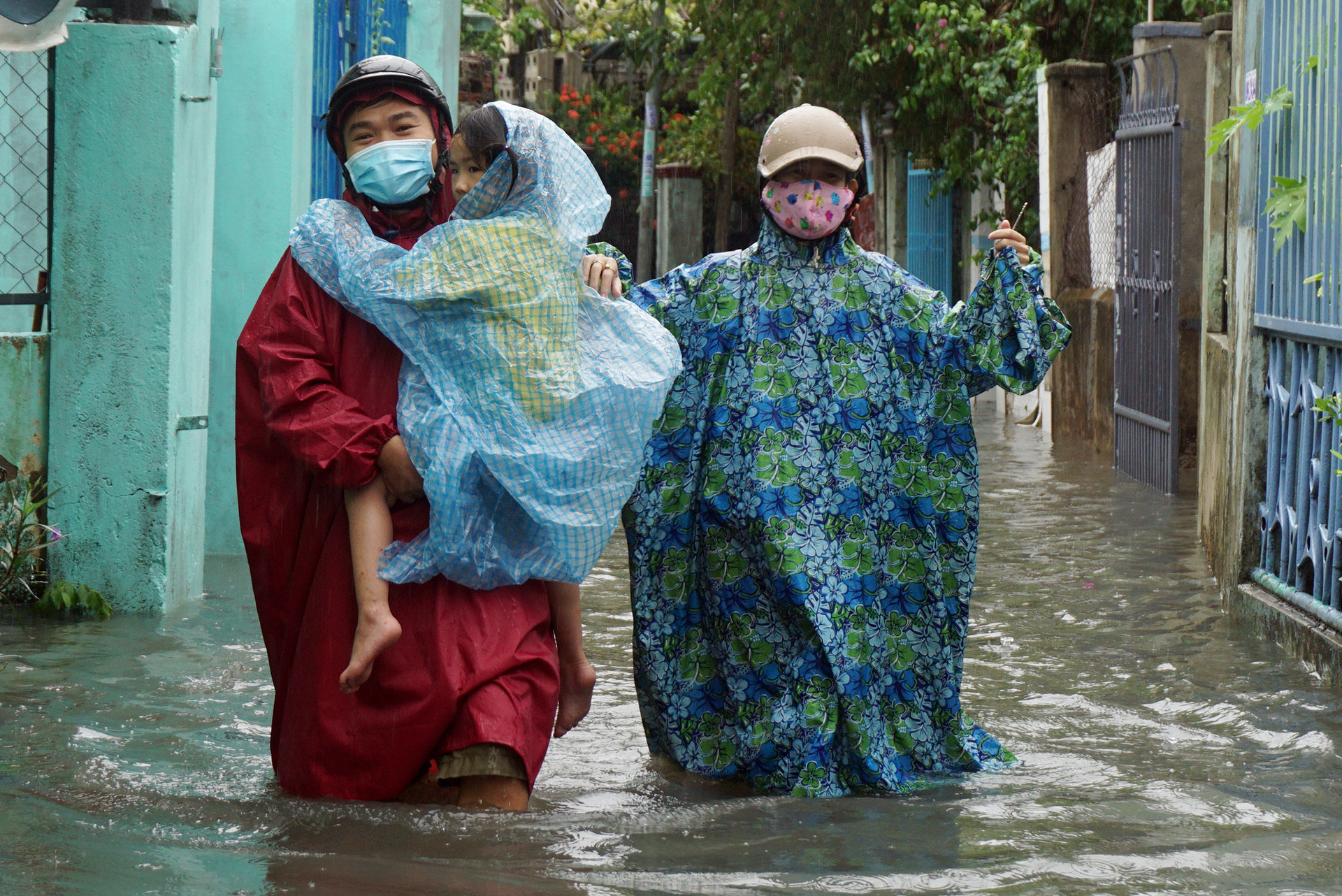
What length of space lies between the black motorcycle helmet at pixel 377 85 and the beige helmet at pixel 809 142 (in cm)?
89

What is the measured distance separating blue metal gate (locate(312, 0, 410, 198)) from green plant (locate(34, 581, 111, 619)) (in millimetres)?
2887

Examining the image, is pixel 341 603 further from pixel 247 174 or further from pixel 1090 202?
pixel 1090 202

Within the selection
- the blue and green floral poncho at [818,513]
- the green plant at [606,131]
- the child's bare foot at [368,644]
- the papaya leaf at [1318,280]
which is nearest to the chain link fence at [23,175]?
the blue and green floral poncho at [818,513]

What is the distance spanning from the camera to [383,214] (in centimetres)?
348

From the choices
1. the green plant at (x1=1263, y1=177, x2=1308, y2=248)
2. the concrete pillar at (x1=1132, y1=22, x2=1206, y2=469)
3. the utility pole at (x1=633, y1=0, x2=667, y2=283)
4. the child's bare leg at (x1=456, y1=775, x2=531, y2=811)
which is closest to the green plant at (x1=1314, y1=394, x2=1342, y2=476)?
the green plant at (x1=1263, y1=177, x2=1308, y2=248)

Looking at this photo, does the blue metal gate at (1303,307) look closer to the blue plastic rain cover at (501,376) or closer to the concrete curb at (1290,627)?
the concrete curb at (1290,627)

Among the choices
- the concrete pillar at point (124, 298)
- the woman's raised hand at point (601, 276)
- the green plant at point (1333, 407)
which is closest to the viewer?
A: the woman's raised hand at point (601, 276)

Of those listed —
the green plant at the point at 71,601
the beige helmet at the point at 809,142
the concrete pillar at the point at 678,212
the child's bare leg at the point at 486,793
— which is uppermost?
the concrete pillar at the point at 678,212

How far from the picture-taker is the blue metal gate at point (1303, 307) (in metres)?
5.09

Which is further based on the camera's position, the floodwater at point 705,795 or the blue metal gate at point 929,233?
the blue metal gate at point 929,233

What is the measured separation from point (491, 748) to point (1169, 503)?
6222mm

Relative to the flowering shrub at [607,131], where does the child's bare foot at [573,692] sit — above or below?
below

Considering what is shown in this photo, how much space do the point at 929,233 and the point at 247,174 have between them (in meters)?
11.5

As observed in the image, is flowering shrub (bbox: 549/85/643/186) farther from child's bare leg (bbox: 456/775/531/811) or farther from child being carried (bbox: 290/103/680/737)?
child's bare leg (bbox: 456/775/531/811)
